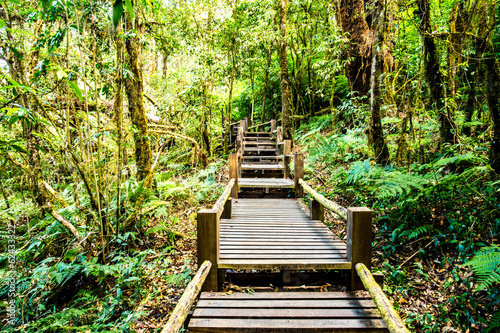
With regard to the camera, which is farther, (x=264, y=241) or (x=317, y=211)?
(x=317, y=211)

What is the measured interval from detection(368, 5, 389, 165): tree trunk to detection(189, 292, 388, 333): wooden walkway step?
12.1 ft

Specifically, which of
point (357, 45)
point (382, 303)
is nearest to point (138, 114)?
point (382, 303)

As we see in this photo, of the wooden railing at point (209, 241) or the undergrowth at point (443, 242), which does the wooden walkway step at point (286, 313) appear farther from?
the undergrowth at point (443, 242)

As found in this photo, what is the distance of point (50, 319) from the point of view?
3236 mm

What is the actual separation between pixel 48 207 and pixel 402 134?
6.18m

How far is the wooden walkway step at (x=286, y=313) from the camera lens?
2.10 m

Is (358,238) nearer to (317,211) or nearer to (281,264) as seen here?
(281,264)

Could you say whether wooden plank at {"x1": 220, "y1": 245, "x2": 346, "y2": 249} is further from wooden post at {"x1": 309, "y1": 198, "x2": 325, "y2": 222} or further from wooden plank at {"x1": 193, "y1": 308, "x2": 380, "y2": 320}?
wooden post at {"x1": 309, "y1": 198, "x2": 325, "y2": 222}

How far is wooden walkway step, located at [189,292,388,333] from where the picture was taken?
2.10 metres

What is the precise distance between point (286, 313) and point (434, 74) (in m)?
4.45

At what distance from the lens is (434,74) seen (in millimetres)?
4176

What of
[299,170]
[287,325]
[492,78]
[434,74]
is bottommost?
[287,325]

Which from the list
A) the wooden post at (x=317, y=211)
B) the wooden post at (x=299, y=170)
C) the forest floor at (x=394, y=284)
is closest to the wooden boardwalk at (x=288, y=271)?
the wooden post at (x=317, y=211)

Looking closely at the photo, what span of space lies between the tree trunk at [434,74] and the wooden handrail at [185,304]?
4.28 meters
